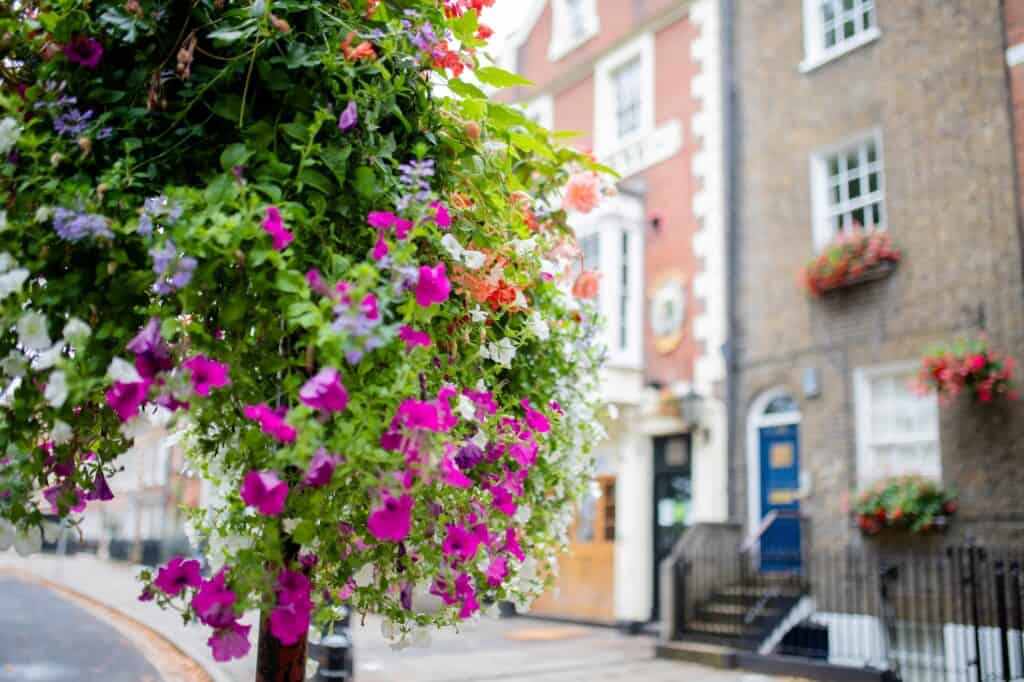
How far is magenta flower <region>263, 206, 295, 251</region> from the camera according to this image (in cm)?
188

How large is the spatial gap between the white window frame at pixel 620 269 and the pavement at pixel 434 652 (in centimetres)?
419

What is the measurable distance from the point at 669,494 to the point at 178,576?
11517 millimetres

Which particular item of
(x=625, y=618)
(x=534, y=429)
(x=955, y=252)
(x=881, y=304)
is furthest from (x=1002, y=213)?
(x=534, y=429)

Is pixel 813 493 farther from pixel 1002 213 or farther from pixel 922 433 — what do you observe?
pixel 1002 213

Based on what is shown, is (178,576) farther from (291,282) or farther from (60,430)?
(291,282)

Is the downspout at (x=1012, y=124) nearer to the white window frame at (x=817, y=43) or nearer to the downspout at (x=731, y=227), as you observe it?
the white window frame at (x=817, y=43)

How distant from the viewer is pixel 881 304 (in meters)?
10.2

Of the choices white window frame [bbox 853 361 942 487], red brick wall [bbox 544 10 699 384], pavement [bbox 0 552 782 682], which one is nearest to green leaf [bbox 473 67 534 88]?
pavement [bbox 0 552 782 682]

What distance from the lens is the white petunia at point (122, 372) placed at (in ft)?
5.76

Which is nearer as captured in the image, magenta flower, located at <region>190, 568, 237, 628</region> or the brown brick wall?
magenta flower, located at <region>190, 568, 237, 628</region>

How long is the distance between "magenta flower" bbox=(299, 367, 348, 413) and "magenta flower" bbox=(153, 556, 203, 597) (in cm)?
61

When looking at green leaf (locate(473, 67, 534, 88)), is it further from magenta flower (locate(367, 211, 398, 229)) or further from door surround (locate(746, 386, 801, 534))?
door surround (locate(746, 386, 801, 534))

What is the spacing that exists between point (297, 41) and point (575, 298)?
6.02 feet

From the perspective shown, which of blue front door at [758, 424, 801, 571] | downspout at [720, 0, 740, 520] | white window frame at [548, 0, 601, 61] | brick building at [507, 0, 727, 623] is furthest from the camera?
white window frame at [548, 0, 601, 61]
